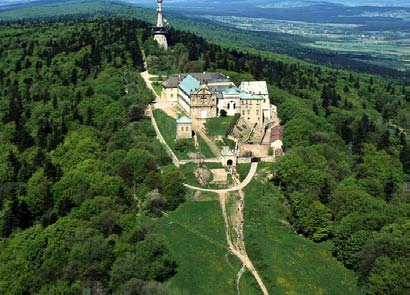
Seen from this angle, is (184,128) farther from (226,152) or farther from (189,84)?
(189,84)

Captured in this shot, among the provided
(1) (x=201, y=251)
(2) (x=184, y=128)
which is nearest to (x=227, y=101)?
(2) (x=184, y=128)

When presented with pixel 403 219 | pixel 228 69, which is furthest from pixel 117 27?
pixel 403 219

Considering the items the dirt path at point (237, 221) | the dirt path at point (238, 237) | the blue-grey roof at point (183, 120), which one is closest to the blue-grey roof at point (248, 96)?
the blue-grey roof at point (183, 120)

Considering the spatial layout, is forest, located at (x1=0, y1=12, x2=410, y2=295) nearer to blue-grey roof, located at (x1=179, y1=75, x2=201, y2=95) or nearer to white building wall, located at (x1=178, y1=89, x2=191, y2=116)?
white building wall, located at (x1=178, y1=89, x2=191, y2=116)

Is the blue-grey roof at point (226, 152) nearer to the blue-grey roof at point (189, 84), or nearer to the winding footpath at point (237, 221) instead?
the winding footpath at point (237, 221)

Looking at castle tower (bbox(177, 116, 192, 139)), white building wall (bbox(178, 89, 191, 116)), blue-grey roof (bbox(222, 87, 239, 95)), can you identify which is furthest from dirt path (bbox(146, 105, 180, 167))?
blue-grey roof (bbox(222, 87, 239, 95))
